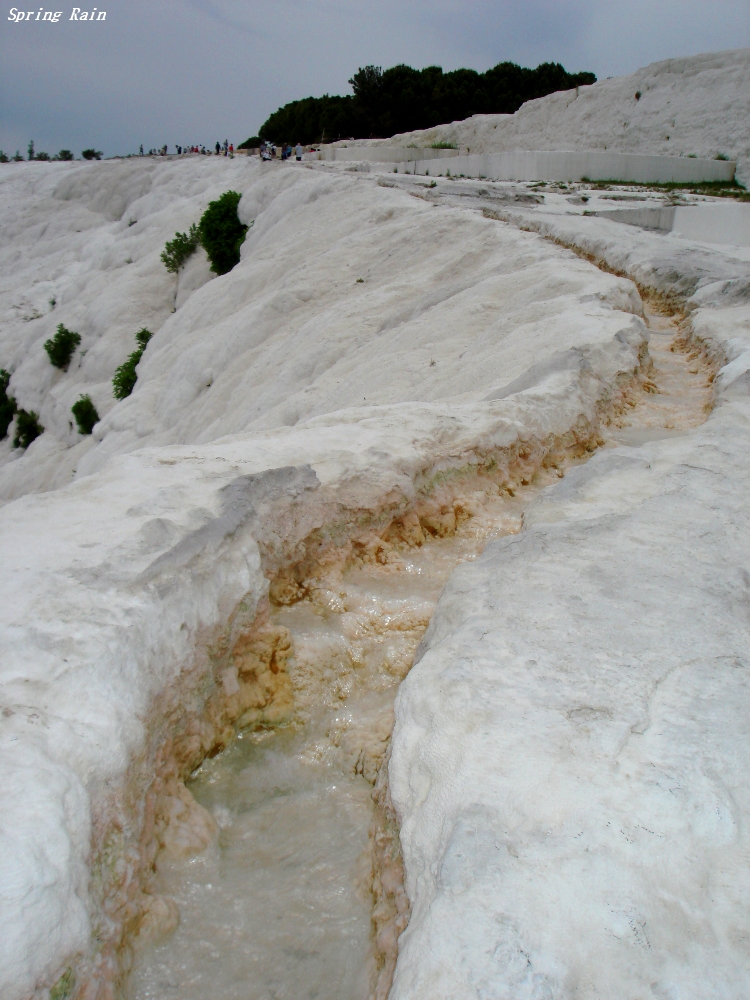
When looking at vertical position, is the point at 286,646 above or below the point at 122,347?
above

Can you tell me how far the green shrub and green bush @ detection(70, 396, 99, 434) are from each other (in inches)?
260

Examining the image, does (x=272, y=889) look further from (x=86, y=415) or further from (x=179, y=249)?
(x=179, y=249)

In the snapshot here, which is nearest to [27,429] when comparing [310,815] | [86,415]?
[86,415]

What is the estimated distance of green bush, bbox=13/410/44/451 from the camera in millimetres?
26906

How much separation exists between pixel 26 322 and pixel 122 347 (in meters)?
10.5

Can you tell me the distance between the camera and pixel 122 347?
25344 mm

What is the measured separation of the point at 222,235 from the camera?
83.4ft

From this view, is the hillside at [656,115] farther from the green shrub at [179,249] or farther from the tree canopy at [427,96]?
the green shrub at [179,249]

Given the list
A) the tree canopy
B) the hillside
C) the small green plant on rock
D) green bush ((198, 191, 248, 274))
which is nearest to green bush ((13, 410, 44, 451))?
green bush ((198, 191, 248, 274))

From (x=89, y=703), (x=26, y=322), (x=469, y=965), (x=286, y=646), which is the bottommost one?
(x=26, y=322)

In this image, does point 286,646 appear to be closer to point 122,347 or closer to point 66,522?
point 66,522

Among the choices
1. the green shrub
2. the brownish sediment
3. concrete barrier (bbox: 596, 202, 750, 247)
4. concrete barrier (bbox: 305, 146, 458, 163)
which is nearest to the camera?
the brownish sediment

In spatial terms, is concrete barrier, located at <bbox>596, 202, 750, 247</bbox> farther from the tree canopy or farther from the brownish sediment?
the tree canopy

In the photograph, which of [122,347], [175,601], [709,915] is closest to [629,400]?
[175,601]
